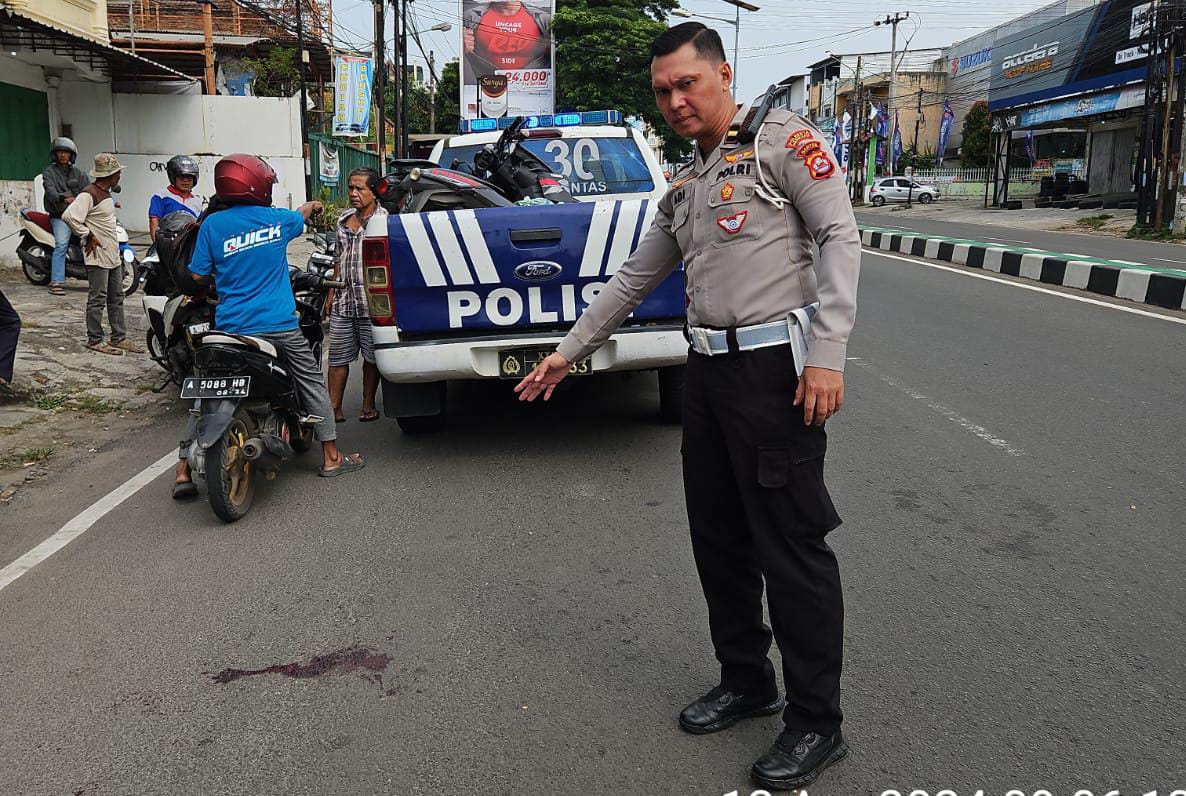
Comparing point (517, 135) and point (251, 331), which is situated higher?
point (517, 135)

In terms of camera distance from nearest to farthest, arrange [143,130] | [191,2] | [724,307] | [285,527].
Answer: [724,307] < [285,527] < [143,130] < [191,2]

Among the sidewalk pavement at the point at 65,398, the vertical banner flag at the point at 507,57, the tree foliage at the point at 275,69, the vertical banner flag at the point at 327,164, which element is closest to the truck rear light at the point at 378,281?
the sidewalk pavement at the point at 65,398

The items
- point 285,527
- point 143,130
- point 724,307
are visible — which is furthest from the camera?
point 143,130

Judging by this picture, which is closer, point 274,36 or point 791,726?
point 791,726

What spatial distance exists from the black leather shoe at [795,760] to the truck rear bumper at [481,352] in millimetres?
2878

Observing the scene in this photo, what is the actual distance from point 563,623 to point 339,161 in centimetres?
2778

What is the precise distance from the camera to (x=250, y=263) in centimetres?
498

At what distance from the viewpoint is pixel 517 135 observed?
7.76m

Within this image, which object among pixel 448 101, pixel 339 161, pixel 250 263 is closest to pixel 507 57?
pixel 339 161

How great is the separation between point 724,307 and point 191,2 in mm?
32024

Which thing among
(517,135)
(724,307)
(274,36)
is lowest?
(724,307)

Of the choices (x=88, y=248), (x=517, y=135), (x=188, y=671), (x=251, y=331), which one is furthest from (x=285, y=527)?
(x=88, y=248)

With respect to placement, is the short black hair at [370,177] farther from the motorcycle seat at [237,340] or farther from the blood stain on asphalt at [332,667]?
the blood stain on asphalt at [332,667]

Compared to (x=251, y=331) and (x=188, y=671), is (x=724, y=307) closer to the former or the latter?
(x=188, y=671)
